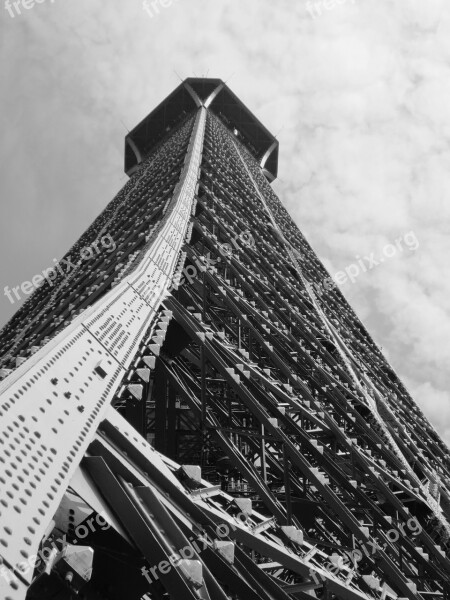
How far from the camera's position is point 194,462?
11641mm

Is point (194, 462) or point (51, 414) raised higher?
point (51, 414)

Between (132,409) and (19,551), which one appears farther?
(132,409)

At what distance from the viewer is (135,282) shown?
8.55 m

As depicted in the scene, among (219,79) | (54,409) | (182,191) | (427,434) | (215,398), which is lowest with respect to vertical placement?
(427,434)

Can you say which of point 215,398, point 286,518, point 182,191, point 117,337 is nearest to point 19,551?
point 117,337

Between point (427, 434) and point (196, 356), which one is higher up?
point (196, 356)

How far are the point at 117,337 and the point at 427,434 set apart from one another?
16.6 metres

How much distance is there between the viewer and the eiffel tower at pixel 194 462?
3.40 m

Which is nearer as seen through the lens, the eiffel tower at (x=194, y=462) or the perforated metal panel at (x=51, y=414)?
the perforated metal panel at (x=51, y=414)

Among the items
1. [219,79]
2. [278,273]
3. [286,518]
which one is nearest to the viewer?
[286,518]

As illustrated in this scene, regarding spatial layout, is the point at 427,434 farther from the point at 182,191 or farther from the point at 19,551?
the point at 19,551

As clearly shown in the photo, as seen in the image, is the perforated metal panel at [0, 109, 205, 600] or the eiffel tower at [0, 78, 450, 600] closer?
the perforated metal panel at [0, 109, 205, 600]

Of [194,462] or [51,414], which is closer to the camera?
[51,414]

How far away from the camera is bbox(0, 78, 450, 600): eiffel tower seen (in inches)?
134
